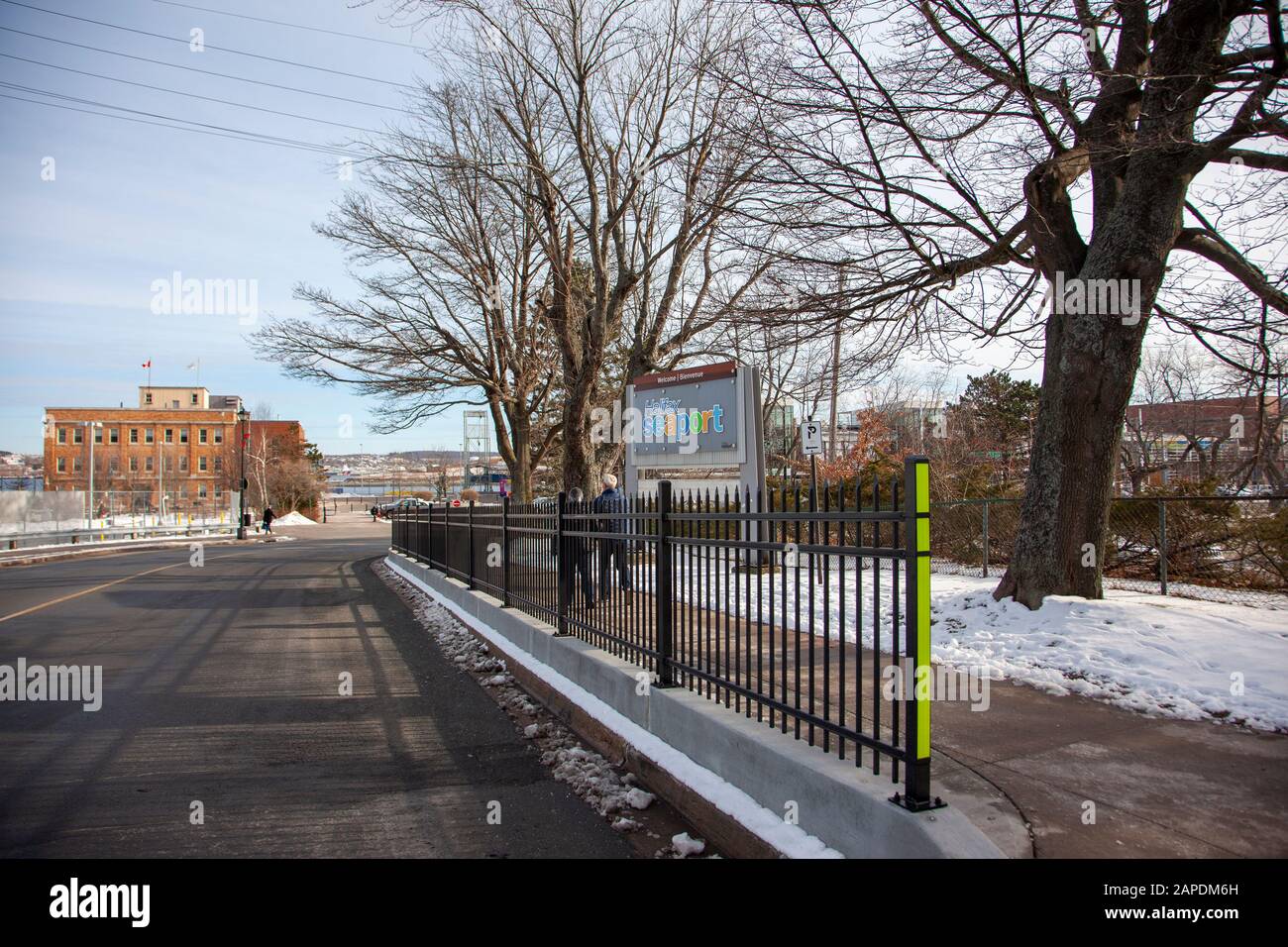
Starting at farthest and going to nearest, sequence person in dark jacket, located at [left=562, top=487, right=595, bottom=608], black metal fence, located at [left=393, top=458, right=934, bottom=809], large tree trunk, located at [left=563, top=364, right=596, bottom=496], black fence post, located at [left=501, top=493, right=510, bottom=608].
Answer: large tree trunk, located at [left=563, top=364, right=596, bottom=496]
black fence post, located at [left=501, top=493, right=510, bottom=608]
person in dark jacket, located at [left=562, top=487, right=595, bottom=608]
black metal fence, located at [left=393, top=458, right=934, bottom=809]

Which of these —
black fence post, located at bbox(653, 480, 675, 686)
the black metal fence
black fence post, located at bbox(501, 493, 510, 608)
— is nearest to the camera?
the black metal fence

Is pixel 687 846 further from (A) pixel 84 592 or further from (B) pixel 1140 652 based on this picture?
(A) pixel 84 592

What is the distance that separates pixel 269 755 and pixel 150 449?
8637cm

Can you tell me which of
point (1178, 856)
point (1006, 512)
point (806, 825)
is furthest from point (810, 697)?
point (1006, 512)

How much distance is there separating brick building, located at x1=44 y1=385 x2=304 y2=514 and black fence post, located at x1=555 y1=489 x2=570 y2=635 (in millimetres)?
71546

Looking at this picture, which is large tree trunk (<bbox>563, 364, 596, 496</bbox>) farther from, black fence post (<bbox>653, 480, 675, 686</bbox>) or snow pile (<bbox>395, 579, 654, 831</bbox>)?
black fence post (<bbox>653, 480, 675, 686</bbox>)

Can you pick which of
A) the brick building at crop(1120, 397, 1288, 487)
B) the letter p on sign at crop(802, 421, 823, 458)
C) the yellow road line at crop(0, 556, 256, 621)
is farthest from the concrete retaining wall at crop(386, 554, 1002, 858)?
the yellow road line at crop(0, 556, 256, 621)

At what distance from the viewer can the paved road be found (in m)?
4.13

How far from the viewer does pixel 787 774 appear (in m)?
3.84

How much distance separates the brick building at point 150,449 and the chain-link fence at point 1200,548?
72.6 m

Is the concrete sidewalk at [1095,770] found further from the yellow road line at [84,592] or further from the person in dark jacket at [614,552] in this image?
the yellow road line at [84,592]

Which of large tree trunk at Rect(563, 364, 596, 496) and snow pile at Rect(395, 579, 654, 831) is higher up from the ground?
large tree trunk at Rect(563, 364, 596, 496)

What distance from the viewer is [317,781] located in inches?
196

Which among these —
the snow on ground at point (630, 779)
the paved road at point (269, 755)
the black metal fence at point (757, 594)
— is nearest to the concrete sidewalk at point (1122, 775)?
the black metal fence at point (757, 594)
